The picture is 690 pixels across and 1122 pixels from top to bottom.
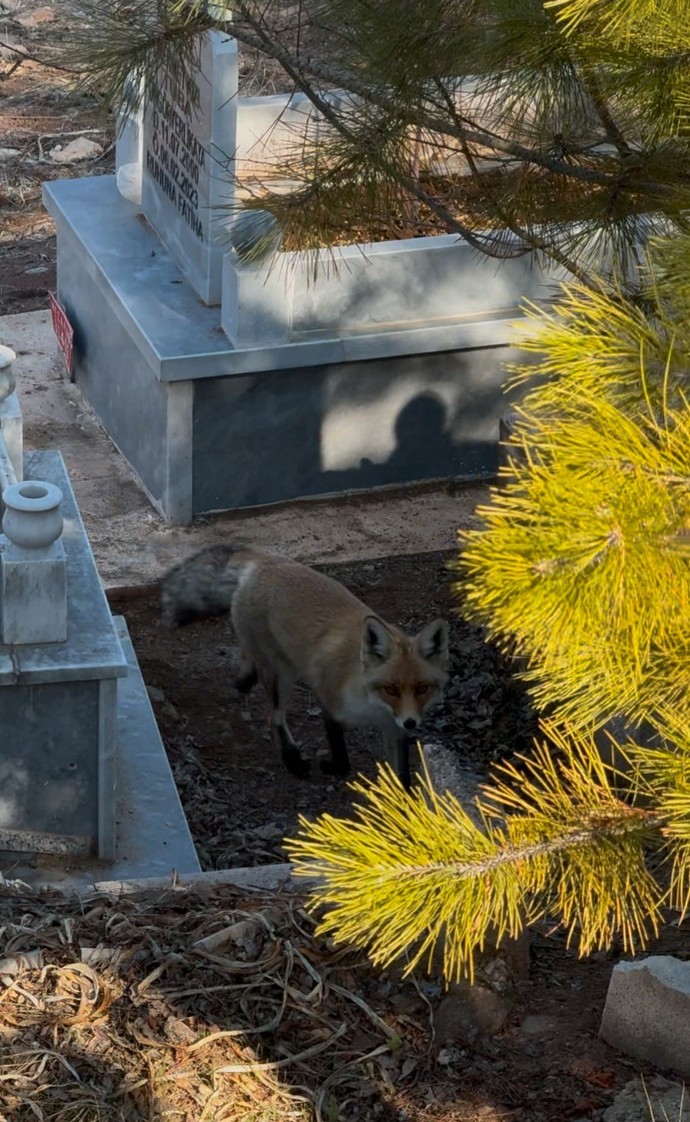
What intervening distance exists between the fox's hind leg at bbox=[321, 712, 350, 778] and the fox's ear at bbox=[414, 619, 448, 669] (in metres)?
0.64

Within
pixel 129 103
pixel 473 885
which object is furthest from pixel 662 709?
pixel 129 103

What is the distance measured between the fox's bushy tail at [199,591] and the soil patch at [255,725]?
1.74ft

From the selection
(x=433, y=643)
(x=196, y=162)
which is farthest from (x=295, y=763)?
(x=196, y=162)

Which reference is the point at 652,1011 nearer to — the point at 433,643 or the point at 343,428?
the point at 433,643

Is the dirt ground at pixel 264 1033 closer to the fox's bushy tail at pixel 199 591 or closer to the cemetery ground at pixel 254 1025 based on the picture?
the cemetery ground at pixel 254 1025

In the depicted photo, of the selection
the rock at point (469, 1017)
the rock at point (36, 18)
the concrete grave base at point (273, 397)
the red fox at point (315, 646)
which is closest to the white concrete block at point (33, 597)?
the red fox at point (315, 646)

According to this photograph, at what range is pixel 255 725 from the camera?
23.8 feet

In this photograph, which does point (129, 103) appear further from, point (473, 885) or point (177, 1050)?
point (473, 885)

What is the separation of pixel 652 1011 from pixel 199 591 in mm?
3703

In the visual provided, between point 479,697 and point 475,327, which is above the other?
point 475,327

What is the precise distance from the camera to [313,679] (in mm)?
6625

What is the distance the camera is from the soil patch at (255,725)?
21.4 feet

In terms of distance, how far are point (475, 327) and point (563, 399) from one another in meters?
7.05

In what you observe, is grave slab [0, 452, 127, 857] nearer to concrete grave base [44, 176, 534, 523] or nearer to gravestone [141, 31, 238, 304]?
concrete grave base [44, 176, 534, 523]
